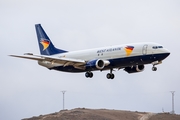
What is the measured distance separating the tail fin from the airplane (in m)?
0.26

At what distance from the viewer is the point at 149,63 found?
149 m

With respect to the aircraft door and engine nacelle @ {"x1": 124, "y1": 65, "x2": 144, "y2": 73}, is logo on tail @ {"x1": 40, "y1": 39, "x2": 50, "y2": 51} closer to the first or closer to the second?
engine nacelle @ {"x1": 124, "y1": 65, "x2": 144, "y2": 73}

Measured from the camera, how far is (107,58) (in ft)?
499

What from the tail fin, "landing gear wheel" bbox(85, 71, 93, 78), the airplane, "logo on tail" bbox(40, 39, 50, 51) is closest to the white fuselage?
the airplane

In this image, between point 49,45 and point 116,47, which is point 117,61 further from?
point 49,45

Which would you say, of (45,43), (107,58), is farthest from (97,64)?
(45,43)

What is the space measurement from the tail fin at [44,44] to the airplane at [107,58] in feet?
0.86

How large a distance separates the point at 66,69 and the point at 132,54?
15.3 meters

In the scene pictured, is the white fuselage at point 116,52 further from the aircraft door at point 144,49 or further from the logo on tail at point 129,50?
the logo on tail at point 129,50

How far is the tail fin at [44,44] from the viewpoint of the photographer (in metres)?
166

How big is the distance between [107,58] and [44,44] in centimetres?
1993

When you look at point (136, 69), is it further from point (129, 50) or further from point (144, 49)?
point (144, 49)

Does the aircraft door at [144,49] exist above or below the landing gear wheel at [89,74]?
above

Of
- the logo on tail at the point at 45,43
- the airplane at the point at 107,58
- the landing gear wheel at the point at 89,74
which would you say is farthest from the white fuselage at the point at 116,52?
the logo on tail at the point at 45,43
